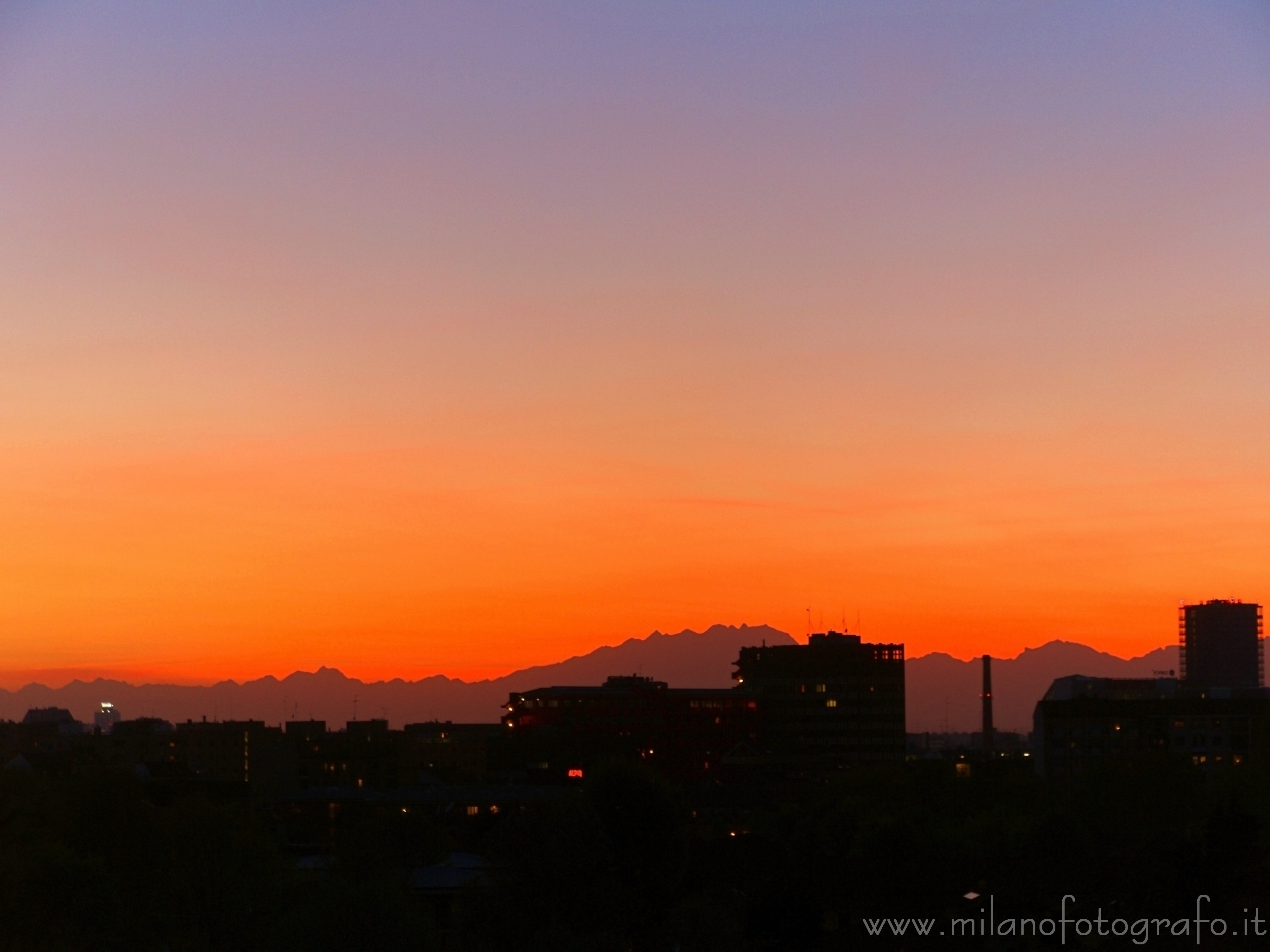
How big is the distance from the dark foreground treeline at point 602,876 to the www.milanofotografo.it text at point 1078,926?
29cm

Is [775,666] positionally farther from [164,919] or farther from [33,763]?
[164,919]

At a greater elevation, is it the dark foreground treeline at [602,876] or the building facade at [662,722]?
the building facade at [662,722]

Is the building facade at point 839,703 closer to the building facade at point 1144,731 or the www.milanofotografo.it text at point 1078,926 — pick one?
the building facade at point 1144,731

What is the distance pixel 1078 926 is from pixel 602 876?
18.4m

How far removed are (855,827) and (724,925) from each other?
31464mm

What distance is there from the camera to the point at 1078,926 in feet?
145

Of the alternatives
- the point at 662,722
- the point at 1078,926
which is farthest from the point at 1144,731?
the point at 1078,926

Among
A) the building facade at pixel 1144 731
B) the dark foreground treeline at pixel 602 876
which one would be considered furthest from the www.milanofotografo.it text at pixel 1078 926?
the building facade at pixel 1144 731

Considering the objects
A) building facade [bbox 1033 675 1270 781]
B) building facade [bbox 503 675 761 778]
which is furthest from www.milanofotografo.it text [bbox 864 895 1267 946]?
building facade [bbox 503 675 761 778]

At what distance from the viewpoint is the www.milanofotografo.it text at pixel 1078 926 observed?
42.0 meters

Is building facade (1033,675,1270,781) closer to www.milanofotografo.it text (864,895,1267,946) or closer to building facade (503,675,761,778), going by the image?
building facade (503,675,761,778)

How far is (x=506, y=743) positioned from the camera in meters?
167

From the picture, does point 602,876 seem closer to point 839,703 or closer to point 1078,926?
point 1078,926

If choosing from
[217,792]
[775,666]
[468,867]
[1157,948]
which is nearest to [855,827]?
[468,867]
